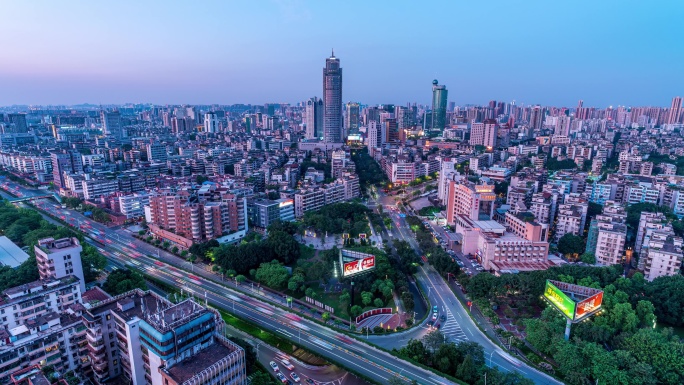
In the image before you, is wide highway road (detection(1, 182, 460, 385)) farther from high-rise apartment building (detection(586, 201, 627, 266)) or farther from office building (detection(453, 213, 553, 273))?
high-rise apartment building (detection(586, 201, 627, 266))

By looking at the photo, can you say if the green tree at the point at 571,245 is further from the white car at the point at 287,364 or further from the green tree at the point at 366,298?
the white car at the point at 287,364

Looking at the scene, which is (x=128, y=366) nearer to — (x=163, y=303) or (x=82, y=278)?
(x=163, y=303)

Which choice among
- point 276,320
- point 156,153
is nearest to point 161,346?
point 276,320

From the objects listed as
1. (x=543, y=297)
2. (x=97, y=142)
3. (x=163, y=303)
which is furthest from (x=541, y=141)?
(x=97, y=142)

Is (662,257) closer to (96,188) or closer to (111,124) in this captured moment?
(96,188)

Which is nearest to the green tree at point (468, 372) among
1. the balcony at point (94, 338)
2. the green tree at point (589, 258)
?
the balcony at point (94, 338)

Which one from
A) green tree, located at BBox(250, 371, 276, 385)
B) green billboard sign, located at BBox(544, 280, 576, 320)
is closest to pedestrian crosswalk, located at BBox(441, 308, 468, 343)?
green billboard sign, located at BBox(544, 280, 576, 320)
